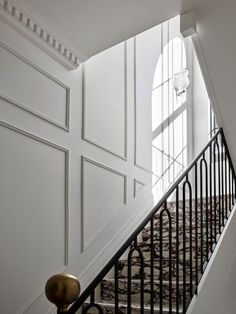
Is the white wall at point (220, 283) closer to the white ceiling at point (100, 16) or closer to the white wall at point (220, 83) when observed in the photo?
the white wall at point (220, 83)

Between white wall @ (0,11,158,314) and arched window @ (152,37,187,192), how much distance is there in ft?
3.05

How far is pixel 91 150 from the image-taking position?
3.17 m

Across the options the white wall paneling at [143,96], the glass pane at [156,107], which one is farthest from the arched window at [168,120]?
the white wall paneling at [143,96]

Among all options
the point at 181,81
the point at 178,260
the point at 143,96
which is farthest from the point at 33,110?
the point at 181,81

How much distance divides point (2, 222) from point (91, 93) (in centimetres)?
135

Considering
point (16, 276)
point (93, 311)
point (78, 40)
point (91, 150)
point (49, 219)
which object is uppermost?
point (78, 40)

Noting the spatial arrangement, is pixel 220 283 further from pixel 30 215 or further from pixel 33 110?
pixel 33 110

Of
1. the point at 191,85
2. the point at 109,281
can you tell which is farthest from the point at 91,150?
the point at 191,85

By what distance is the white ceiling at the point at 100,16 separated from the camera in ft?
8.02

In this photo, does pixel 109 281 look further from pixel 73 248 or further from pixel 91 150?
pixel 91 150

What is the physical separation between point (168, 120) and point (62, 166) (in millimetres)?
2651

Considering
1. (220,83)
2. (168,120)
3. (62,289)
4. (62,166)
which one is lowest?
Answer: (62,289)

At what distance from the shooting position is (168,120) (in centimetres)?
524

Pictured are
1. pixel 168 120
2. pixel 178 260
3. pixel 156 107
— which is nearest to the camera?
pixel 178 260
